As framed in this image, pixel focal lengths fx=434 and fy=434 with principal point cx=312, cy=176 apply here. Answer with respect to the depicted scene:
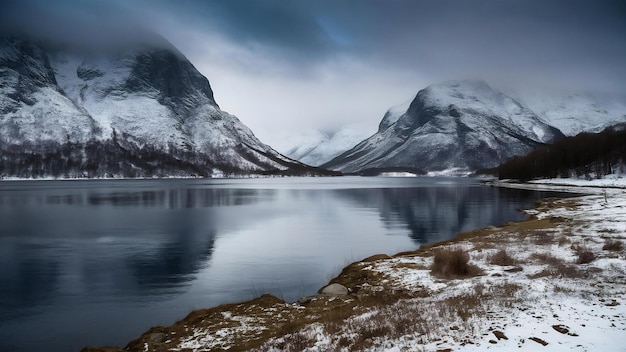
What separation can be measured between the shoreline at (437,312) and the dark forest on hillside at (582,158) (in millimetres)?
151738

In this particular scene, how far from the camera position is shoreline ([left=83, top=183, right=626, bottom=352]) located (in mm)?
13773

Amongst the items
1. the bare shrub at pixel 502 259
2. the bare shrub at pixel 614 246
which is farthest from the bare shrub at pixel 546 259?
the bare shrub at pixel 614 246

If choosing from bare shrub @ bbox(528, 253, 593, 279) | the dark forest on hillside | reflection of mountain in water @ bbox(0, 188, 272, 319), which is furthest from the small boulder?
the dark forest on hillside

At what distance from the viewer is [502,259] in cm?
2761

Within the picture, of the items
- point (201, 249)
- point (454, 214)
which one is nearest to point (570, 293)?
point (201, 249)

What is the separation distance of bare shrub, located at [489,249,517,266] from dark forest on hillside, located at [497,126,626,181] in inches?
5935

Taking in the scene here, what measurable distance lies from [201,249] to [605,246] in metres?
35.6

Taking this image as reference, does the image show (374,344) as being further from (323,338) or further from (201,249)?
(201,249)

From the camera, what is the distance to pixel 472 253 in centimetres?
3189

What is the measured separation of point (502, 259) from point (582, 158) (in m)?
167

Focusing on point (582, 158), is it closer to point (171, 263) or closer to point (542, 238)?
point (542, 238)

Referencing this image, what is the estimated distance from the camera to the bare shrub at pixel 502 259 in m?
27.0

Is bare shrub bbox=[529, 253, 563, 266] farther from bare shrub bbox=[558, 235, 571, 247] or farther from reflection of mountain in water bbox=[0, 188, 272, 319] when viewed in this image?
reflection of mountain in water bbox=[0, 188, 272, 319]

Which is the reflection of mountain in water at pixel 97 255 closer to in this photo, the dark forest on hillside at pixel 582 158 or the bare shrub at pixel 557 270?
the bare shrub at pixel 557 270
